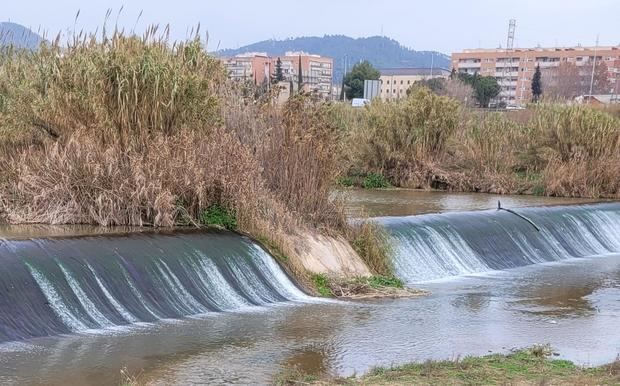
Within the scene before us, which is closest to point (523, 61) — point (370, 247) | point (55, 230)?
point (370, 247)

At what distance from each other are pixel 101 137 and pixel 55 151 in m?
0.90

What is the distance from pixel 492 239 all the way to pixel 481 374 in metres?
8.61

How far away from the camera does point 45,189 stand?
1097 centimetres

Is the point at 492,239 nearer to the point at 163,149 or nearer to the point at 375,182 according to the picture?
the point at 163,149


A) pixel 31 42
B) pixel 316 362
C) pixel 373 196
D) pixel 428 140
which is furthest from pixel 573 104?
pixel 316 362

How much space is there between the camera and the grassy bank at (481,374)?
629cm

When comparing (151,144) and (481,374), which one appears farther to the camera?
(151,144)

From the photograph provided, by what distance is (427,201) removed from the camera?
68.6ft

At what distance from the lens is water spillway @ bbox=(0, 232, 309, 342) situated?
Result: 8047 millimetres

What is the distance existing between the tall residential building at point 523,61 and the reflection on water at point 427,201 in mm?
89079

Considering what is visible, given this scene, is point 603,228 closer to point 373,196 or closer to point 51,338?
point 373,196

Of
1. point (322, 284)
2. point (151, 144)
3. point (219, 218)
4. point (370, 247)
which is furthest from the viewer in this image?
point (370, 247)

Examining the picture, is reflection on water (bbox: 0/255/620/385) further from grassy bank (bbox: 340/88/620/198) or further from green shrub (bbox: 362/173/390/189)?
green shrub (bbox: 362/173/390/189)

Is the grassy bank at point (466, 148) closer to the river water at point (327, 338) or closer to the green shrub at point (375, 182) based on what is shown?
the green shrub at point (375, 182)
